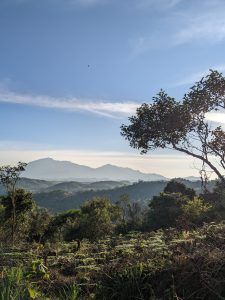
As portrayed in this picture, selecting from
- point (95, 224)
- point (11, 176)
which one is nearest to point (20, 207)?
point (11, 176)

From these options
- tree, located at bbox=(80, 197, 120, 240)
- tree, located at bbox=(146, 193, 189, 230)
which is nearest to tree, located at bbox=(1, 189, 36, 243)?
tree, located at bbox=(80, 197, 120, 240)

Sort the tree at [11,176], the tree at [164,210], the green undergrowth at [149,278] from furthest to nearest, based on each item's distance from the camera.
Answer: the tree at [164,210]
the tree at [11,176]
the green undergrowth at [149,278]

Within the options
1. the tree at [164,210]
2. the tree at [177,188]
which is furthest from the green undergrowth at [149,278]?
the tree at [177,188]

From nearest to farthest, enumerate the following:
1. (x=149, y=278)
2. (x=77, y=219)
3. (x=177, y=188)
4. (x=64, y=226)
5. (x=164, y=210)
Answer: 1. (x=149, y=278)
2. (x=164, y=210)
3. (x=64, y=226)
4. (x=77, y=219)
5. (x=177, y=188)

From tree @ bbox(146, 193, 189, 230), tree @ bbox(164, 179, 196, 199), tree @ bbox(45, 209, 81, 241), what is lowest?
tree @ bbox(45, 209, 81, 241)

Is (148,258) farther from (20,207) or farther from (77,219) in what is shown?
(77,219)

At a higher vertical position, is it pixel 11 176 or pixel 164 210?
pixel 11 176

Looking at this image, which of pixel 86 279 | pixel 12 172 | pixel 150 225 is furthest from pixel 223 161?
pixel 150 225

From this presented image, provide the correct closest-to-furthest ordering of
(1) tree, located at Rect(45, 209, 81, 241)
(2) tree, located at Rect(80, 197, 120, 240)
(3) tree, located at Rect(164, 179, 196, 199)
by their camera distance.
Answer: (2) tree, located at Rect(80, 197, 120, 240), (1) tree, located at Rect(45, 209, 81, 241), (3) tree, located at Rect(164, 179, 196, 199)

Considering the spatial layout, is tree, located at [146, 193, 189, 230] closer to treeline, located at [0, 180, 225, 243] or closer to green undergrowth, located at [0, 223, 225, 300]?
treeline, located at [0, 180, 225, 243]

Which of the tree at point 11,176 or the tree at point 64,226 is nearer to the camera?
the tree at point 11,176

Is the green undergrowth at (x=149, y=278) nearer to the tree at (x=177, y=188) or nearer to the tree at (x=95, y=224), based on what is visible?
the tree at (x=95, y=224)

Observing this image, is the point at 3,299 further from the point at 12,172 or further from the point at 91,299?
the point at 12,172

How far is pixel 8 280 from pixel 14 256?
27.2 feet
